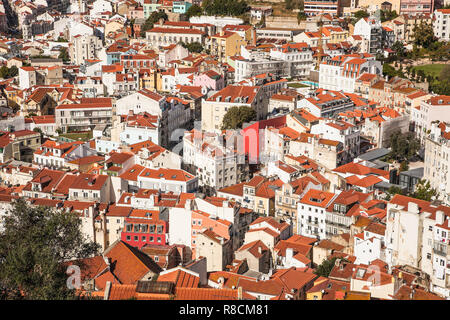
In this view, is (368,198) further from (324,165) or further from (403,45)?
(403,45)

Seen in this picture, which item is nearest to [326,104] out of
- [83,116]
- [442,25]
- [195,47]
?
[83,116]

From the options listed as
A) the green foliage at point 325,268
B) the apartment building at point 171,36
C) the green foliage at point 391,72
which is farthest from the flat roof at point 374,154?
the apartment building at point 171,36

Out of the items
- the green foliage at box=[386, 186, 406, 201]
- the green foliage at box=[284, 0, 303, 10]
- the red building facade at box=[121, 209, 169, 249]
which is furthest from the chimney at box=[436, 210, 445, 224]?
the green foliage at box=[284, 0, 303, 10]

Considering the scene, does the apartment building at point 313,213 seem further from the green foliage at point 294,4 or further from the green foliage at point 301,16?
the green foliage at point 294,4

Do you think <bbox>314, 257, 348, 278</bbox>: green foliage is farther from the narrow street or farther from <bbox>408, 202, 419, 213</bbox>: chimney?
the narrow street

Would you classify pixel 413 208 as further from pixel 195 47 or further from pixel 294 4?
pixel 294 4

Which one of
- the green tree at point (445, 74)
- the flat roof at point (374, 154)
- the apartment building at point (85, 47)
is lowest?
the flat roof at point (374, 154)
